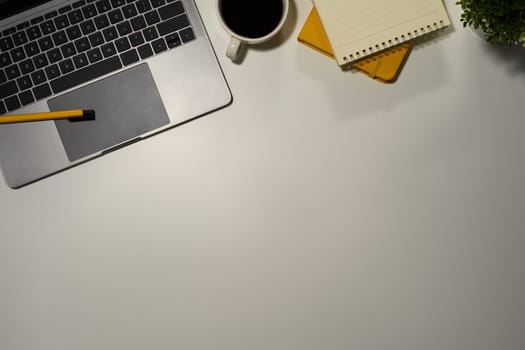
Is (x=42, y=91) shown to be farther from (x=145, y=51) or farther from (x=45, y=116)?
(x=145, y=51)

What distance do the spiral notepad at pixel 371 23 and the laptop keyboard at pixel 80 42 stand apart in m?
0.20

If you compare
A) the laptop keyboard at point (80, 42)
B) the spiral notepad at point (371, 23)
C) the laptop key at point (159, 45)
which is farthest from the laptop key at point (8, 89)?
the spiral notepad at point (371, 23)

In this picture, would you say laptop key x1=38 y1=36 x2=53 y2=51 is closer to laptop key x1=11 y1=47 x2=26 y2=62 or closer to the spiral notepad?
laptop key x1=11 y1=47 x2=26 y2=62

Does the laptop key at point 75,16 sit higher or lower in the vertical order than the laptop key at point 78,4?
lower

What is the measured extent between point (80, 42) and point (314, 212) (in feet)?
1.33

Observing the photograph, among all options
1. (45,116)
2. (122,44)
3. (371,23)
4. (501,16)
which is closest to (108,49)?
(122,44)

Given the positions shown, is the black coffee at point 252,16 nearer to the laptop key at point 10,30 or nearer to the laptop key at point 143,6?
the laptop key at point 143,6

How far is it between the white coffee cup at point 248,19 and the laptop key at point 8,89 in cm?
31

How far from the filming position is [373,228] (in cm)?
67

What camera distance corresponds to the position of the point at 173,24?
66cm

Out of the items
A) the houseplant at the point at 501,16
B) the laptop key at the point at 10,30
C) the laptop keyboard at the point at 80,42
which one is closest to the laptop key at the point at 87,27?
the laptop keyboard at the point at 80,42

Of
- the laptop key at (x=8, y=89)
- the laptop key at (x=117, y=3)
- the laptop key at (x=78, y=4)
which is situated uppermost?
the laptop key at (x=78, y=4)

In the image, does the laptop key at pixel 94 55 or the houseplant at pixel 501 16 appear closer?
the houseplant at pixel 501 16

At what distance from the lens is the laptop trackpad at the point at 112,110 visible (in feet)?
2.19
